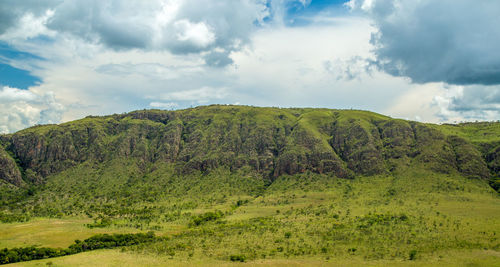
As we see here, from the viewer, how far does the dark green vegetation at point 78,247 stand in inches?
4006

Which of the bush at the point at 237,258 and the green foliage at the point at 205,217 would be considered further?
the green foliage at the point at 205,217

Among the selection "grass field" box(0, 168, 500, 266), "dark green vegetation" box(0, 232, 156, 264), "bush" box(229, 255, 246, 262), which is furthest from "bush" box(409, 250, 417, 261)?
"dark green vegetation" box(0, 232, 156, 264)

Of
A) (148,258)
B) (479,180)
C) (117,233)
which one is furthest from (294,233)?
(479,180)

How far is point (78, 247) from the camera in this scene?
112 metres

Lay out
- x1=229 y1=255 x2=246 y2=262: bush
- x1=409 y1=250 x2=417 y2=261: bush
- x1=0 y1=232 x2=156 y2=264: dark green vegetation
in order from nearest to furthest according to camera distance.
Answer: x1=409 y1=250 x2=417 y2=261: bush < x1=229 y1=255 x2=246 y2=262: bush < x1=0 y1=232 x2=156 y2=264: dark green vegetation

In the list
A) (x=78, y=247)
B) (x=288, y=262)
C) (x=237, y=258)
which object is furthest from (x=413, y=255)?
(x=78, y=247)

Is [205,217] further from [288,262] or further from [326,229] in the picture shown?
[288,262]

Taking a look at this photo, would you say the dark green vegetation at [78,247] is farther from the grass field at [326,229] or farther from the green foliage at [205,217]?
the green foliage at [205,217]

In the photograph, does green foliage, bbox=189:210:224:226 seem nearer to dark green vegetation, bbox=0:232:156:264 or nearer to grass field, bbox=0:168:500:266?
Answer: grass field, bbox=0:168:500:266

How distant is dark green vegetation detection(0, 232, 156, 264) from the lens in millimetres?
101750

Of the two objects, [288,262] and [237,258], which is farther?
[237,258]

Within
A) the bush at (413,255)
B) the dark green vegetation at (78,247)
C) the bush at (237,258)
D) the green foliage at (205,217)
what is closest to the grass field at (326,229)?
the bush at (413,255)

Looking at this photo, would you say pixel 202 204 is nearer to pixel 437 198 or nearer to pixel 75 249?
pixel 75 249

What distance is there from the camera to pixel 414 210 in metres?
136
